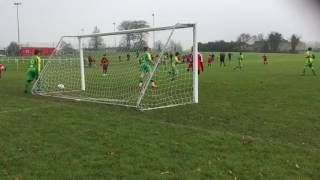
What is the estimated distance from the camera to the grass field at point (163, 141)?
6.93 m

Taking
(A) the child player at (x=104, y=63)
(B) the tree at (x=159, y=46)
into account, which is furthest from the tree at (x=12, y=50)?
(B) the tree at (x=159, y=46)

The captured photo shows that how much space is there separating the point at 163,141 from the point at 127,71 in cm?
985

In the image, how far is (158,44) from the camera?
1570 centimetres

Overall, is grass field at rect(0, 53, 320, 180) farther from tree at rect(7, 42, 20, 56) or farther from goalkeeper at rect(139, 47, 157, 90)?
tree at rect(7, 42, 20, 56)

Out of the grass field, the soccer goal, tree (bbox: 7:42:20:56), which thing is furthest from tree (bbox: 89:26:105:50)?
tree (bbox: 7:42:20:56)

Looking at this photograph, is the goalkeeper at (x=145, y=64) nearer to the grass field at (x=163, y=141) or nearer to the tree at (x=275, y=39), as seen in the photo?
the grass field at (x=163, y=141)

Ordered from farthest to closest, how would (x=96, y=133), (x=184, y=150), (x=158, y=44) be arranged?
(x=158, y=44)
(x=96, y=133)
(x=184, y=150)

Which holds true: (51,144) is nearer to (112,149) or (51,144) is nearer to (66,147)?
(66,147)

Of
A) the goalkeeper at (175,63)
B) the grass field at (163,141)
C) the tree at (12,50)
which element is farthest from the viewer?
the tree at (12,50)

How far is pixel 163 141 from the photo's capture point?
8.96 meters

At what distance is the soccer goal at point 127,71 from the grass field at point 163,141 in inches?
70.8

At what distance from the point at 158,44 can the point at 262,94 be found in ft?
15.1

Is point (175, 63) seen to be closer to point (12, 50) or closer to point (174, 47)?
point (174, 47)

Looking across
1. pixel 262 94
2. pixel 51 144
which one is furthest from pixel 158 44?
pixel 51 144
